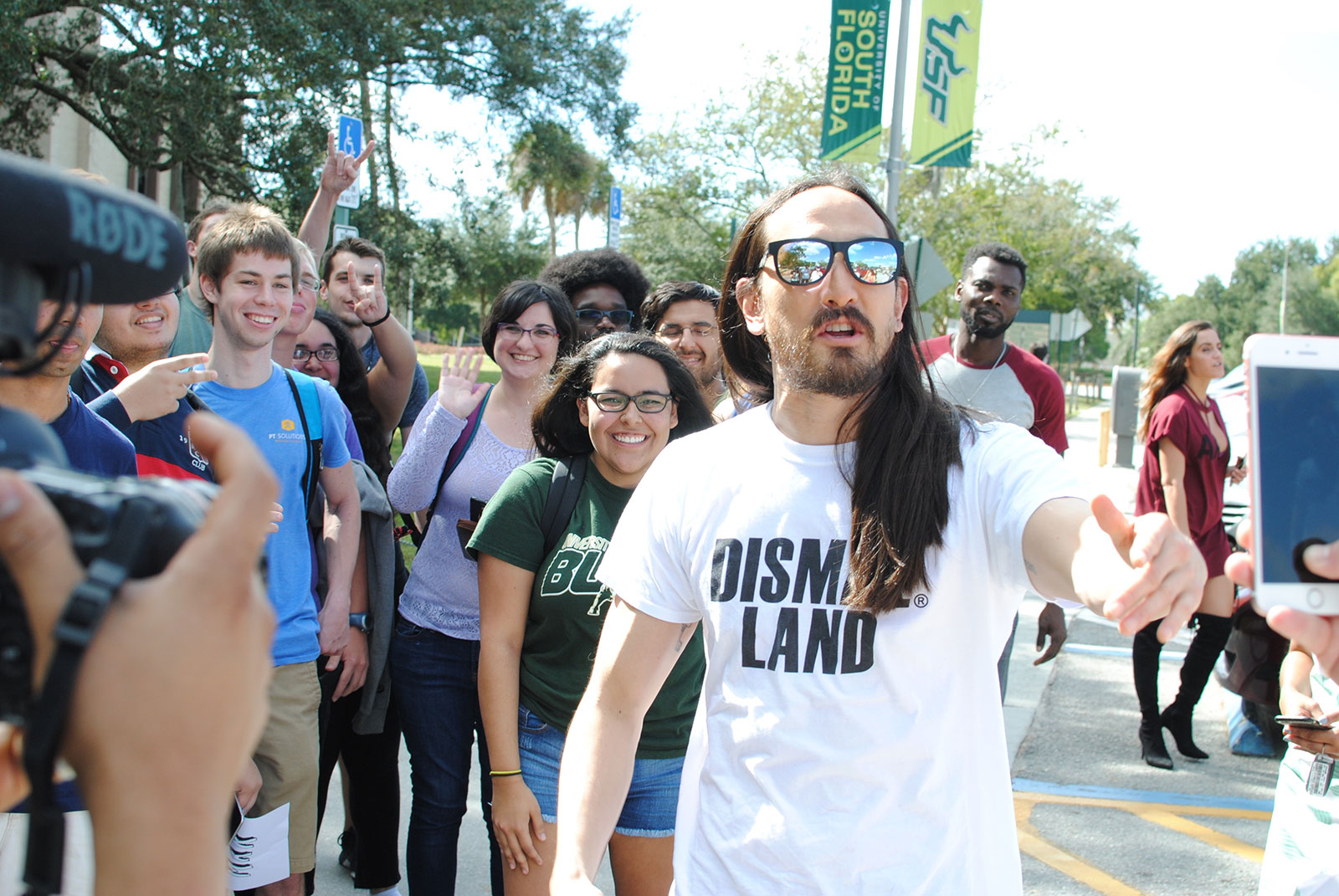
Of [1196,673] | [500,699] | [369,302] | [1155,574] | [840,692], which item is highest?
[369,302]

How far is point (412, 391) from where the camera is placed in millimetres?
4898

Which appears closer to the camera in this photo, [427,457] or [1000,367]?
[427,457]

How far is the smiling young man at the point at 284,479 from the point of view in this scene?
10.2ft

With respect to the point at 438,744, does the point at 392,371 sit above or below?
above

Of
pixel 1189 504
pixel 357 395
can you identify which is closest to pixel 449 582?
pixel 357 395

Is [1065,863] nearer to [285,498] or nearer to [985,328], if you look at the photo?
[985,328]

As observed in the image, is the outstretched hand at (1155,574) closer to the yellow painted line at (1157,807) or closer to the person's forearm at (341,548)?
the person's forearm at (341,548)

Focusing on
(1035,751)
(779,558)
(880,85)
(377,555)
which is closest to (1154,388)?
(1035,751)

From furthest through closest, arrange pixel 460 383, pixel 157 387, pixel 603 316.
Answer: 1. pixel 603 316
2. pixel 460 383
3. pixel 157 387

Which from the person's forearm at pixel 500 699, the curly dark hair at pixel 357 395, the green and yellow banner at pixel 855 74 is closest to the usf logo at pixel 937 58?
the green and yellow banner at pixel 855 74

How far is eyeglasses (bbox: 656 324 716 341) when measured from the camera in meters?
4.32

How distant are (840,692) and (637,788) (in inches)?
49.4

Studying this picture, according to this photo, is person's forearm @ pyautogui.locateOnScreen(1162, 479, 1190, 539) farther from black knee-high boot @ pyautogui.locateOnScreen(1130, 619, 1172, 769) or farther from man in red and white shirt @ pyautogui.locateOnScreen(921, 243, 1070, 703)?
man in red and white shirt @ pyautogui.locateOnScreen(921, 243, 1070, 703)

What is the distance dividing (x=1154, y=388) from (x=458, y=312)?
68.8 m
